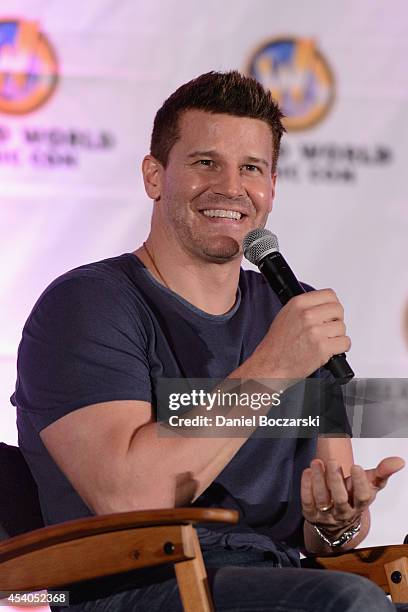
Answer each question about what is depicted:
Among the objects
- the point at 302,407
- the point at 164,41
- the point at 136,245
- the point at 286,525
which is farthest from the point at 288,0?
the point at 286,525

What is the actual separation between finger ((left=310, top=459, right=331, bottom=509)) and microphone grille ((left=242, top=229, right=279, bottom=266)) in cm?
34

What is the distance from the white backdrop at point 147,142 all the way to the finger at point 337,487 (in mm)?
953

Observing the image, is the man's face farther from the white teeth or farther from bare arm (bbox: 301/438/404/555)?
bare arm (bbox: 301/438/404/555)

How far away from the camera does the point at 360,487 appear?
1.56m

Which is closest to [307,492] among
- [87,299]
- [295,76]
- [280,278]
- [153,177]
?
[280,278]

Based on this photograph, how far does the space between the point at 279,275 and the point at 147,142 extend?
1.04 metres

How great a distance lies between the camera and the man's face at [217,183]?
75.8 inches

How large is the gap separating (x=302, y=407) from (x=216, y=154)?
0.51m

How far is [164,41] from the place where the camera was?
8.38 feet

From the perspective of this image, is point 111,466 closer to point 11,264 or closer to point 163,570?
point 163,570

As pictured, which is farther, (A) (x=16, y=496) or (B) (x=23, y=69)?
(B) (x=23, y=69)

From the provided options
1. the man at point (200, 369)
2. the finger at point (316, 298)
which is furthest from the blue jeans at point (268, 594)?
the finger at point (316, 298)

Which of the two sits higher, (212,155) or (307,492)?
(212,155)
